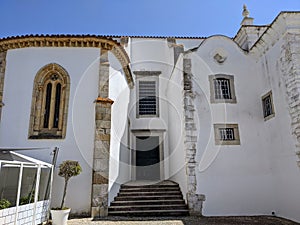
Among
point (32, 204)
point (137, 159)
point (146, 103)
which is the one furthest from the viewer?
point (146, 103)

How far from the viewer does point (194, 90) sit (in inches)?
326

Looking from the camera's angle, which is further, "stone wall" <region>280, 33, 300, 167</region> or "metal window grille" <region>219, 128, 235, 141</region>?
"metal window grille" <region>219, 128, 235, 141</region>

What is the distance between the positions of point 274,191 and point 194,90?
4289 millimetres

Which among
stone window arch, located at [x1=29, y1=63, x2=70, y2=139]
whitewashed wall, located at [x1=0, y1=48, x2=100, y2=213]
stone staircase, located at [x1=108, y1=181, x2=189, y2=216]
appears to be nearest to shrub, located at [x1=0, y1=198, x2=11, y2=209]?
whitewashed wall, located at [x1=0, y1=48, x2=100, y2=213]

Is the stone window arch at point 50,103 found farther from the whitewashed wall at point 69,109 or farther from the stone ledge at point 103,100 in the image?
the stone ledge at point 103,100

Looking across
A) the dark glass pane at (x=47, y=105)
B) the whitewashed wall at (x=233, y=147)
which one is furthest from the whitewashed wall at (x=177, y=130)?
the dark glass pane at (x=47, y=105)

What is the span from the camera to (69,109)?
7535 millimetres

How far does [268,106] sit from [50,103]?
7.57 m

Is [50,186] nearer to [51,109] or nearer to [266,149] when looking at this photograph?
[51,109]

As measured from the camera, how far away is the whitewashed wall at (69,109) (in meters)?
6.97

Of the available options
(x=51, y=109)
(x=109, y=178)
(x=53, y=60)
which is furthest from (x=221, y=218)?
(x=53, y=60)

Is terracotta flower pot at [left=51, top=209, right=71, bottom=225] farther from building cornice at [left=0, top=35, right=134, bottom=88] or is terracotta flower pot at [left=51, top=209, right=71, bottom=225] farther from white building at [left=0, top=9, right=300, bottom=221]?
building cornice at [left=0, top=35, right=134, bottom=88]

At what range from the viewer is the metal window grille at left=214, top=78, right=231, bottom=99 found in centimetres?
841

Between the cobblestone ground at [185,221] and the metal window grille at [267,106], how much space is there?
3373 mm
